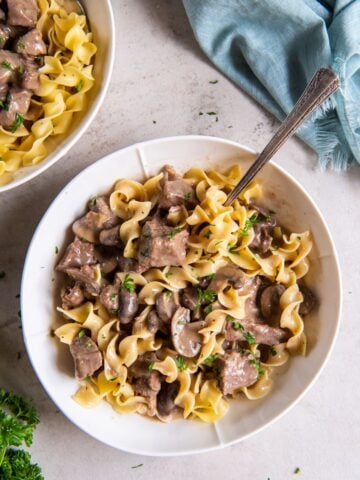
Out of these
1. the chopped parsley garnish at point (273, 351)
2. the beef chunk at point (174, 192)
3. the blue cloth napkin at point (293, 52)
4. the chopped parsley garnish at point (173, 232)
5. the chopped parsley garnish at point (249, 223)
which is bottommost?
the chopped parsley garnish at point (273, 351)

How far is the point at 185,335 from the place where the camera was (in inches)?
149

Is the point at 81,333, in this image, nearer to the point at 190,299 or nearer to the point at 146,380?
the point at 146,380

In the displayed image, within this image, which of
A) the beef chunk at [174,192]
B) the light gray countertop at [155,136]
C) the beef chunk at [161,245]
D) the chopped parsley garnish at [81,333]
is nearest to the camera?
the beef chunk at [161,245]

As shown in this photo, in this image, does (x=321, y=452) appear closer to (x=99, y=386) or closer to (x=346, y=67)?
(x=99, y=386)

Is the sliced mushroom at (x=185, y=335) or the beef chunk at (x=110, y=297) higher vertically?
the sliced mushroom at (x=185, y=335)

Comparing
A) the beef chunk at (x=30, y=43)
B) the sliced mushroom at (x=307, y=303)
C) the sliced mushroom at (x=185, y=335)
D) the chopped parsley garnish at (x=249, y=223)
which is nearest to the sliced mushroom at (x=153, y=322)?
the sliced mushroom at (x=185, y=335)

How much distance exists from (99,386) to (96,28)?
7.37 feet

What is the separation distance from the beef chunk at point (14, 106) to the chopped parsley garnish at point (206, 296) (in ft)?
5.09

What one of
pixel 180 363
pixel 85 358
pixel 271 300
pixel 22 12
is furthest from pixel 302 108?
pixel 85 358

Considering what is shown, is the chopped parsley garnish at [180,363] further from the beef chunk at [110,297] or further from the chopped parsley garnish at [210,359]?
the beef chunk at [110,297]

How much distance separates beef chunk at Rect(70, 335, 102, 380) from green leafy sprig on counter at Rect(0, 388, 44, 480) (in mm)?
519

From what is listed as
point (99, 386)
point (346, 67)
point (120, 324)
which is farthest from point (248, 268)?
point (346, 67)

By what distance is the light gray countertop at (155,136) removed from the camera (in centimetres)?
421

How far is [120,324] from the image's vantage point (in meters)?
3.92
